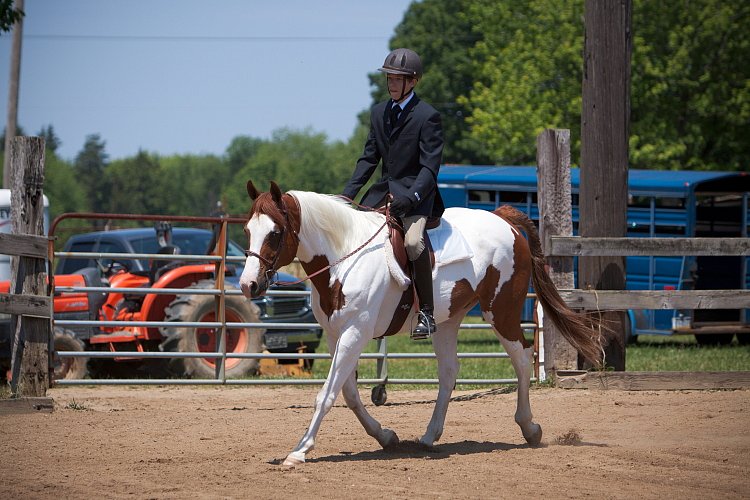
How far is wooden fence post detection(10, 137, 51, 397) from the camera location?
8.58m

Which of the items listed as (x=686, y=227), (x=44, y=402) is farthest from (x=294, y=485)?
(x=686, y=227)

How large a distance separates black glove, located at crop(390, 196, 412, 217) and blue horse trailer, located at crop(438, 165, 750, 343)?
1095cm

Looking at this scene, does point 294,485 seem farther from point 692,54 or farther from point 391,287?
point 692,54

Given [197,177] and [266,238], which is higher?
[197,177]

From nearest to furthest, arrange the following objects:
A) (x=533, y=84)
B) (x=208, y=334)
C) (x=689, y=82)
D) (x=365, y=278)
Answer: (x=365, y=278) < (x=208, y=334) < (x=689, y=82) < (x=533, y=84)

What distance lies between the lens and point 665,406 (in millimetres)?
8578

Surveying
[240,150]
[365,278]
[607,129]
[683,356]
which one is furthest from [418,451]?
[240,150]

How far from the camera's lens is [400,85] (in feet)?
21.9

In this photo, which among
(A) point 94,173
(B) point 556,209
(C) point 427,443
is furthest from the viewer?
(A) point 94,173

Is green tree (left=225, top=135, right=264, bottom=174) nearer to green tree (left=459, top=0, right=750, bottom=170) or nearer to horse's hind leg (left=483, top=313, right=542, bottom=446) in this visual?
green tree (left=459, top=0, right=750, bottom=170)

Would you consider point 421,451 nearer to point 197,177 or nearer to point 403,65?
point 403,65

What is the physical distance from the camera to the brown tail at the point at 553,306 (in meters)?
7.73

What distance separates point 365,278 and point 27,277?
→ 12.6 ft

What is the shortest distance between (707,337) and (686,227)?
2193mm
